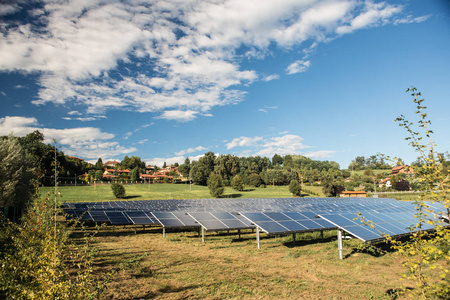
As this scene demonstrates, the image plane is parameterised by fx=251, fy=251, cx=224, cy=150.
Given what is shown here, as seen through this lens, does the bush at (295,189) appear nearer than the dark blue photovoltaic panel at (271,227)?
No

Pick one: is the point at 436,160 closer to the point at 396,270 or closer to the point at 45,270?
the point at 45,270

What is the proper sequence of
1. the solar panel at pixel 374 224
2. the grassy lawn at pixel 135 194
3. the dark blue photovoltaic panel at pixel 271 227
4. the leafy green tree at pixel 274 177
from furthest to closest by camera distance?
1. the leafy green tree at pixel 274 177
2. the grassy lawn at pixel 135 194
3. the dark blue photovoltaic panel at pixel 271 227
4. the solar panel at pixel 374 224

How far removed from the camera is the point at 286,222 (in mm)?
17281

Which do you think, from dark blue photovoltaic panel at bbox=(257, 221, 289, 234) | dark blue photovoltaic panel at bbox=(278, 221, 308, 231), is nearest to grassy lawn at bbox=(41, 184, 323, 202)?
dark blue photovoltaic panel at bbox=(257, 221, 289, 234)

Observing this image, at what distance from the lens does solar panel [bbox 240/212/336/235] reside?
15.8m

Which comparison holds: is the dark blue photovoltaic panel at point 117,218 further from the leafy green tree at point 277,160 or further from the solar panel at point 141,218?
the leafy green tree at point 277,160

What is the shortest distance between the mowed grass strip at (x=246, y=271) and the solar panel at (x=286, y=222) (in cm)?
148

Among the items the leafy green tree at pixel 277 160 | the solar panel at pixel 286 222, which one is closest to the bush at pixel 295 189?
the solar panel at pixel 286 222

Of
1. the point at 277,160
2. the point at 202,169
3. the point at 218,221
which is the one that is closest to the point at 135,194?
the point at 202,169

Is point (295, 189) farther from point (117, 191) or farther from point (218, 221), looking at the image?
point (218, 221)

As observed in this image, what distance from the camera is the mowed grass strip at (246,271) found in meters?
9.27

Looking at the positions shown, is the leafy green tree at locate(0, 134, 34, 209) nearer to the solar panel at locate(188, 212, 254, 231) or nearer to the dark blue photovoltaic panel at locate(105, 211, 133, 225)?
the dark blue photovoltaic panel at locate(105, 211, 133, 225)

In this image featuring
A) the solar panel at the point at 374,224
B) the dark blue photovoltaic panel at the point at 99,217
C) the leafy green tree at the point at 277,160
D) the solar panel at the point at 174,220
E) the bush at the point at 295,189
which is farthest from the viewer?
the leafy green tree at the point at 277,160

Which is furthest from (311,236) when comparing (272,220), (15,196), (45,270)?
(15,196)
